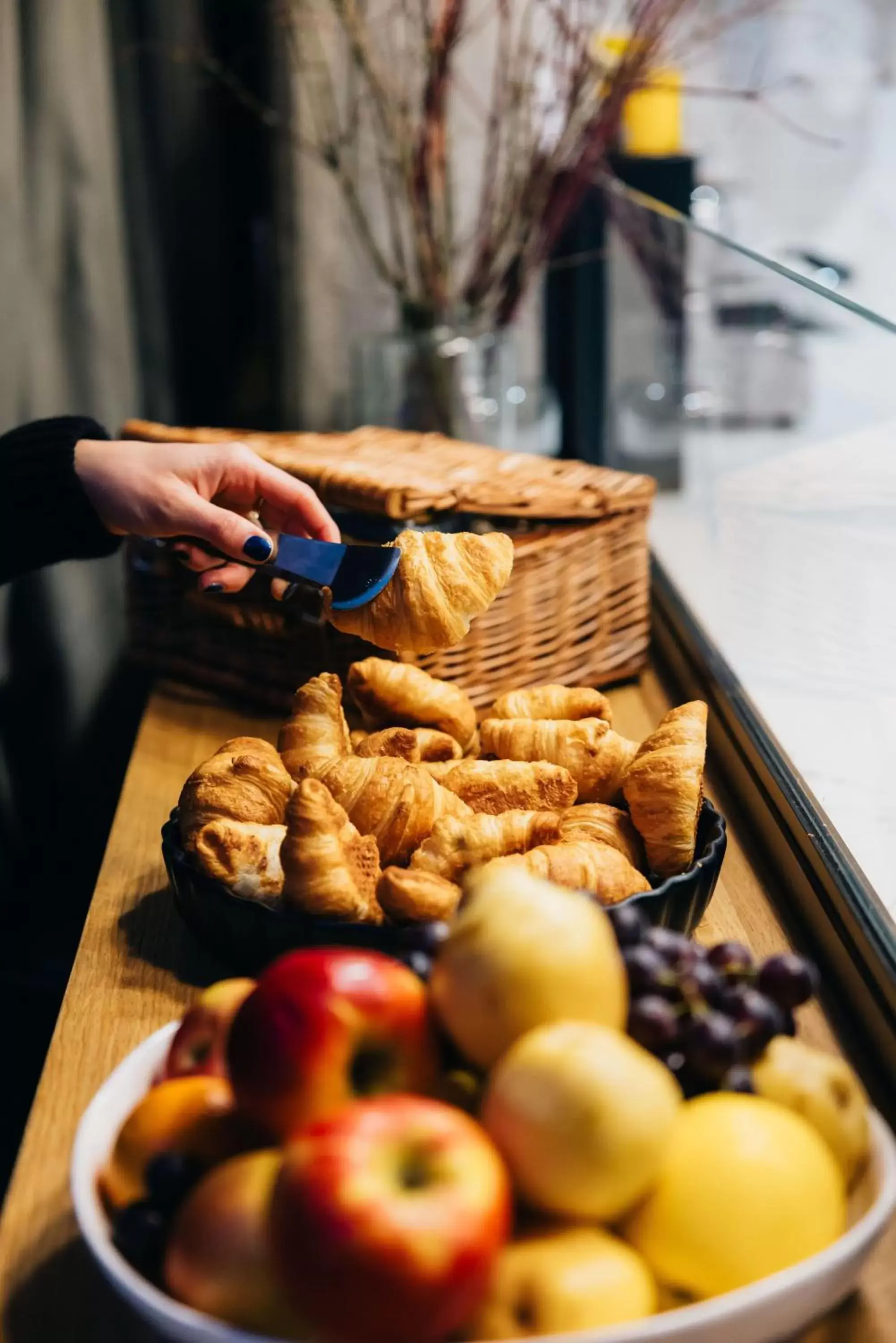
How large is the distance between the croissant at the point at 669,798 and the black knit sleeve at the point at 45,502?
22.6 inches

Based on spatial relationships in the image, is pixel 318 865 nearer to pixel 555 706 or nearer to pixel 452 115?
pixel 555 706

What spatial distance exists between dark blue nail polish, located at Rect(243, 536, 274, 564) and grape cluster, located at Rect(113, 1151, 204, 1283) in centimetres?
53

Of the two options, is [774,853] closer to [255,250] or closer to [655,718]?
[655,718]

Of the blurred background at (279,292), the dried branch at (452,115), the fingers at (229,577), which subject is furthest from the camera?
the dried branch at (452,115)

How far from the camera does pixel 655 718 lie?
1.17 metres

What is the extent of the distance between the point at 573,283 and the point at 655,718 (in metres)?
→ 0.99

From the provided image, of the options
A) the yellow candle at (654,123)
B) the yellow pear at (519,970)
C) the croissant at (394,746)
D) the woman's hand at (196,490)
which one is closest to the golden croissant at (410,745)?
the croissant at (394,746)

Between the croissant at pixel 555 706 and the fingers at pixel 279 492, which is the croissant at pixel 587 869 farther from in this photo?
the fingers at pixel 279 492

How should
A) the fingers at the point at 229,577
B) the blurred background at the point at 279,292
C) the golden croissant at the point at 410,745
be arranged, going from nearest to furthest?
the golden croissant at the point at 410,745 < the fingers at the point at 229,577 < the blurred background at the point at 279,292

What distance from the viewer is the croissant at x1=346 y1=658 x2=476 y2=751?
96 centimetres

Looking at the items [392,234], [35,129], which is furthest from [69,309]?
[392,234]

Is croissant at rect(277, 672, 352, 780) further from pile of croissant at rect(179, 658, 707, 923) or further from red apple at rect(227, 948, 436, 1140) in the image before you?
red apple at rect(227, 948, 436, 1140)

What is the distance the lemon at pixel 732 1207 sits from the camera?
45cm

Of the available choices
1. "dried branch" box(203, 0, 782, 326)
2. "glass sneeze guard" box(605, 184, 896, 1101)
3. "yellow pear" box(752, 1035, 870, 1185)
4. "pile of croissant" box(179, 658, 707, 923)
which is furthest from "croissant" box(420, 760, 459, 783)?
"dried branch" box(203, 0, 782, 326)
